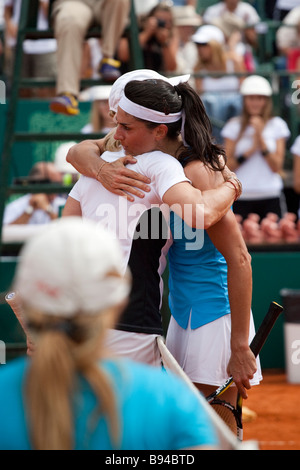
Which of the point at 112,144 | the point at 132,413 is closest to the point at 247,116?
the point at 112,144

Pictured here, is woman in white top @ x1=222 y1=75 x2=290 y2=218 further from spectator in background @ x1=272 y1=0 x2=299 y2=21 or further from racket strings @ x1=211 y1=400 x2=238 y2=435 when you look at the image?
racket strings @ x1=211 y1=400 x2=238 y2=435

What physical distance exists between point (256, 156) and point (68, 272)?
599 centimetres

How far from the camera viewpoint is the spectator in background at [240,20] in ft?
30.8

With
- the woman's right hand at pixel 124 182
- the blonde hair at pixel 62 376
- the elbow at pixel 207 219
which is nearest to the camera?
the blonde hair at pixel 62 376

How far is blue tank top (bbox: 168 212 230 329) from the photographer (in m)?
2.69

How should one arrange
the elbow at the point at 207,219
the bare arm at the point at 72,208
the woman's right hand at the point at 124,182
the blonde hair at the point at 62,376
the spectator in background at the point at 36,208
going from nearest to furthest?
the blonde hair at the point at 62,376 < the elbow at the point at 207,219 < the woman's right hand at the point at 124,182 < the bare arm at the point at 72,208 < the spectator in background at the point at 36,208

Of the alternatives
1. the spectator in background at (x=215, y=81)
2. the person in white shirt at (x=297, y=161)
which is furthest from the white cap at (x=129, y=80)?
the spectator in background at (x=215, y=81)

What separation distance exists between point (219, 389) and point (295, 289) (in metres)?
4.40

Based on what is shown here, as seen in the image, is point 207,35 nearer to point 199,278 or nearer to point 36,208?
point 36,208

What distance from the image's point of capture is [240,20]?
378 inches

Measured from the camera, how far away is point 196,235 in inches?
105

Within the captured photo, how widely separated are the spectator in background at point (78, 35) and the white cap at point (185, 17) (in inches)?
131

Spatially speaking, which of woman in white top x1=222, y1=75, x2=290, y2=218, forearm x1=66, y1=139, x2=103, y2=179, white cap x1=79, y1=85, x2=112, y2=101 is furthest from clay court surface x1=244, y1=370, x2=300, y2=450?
white cap x1=79, y1=85, x2=112, y2=101

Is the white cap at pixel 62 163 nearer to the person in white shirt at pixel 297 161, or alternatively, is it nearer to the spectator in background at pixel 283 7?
the person in white shirt at pixel 297 161
